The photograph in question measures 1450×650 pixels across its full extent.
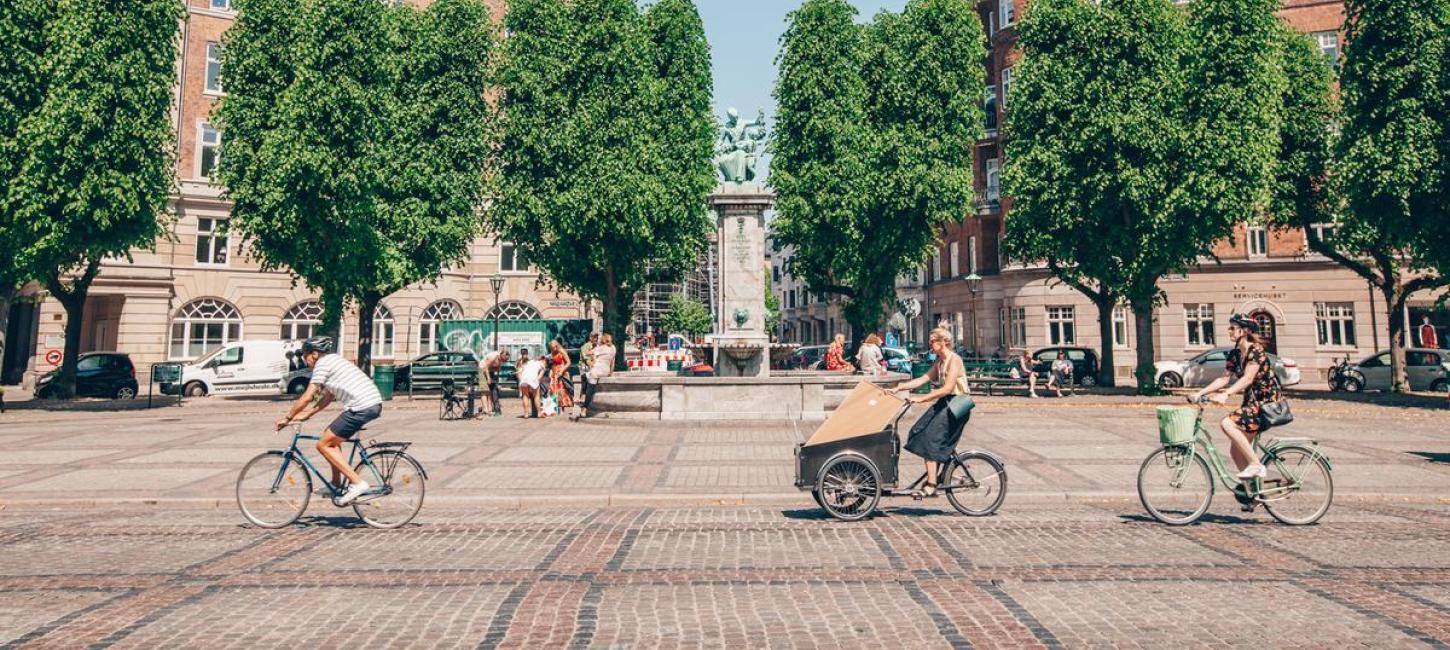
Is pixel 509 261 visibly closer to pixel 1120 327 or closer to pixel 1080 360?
pixel 1080 360

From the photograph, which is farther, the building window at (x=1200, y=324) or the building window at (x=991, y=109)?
the building window at (x=991, y=109)

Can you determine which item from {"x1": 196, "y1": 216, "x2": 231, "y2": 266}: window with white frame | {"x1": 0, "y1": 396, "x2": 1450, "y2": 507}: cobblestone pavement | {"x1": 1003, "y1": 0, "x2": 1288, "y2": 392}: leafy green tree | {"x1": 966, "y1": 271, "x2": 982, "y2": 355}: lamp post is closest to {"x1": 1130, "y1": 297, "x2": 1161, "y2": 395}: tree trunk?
{"x1": 1003, "y1": 0, "x2": 1288, "y2": 392}: leafy green tree

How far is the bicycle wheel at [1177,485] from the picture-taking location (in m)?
7.65

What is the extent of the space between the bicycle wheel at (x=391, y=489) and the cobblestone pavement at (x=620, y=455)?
3.58 ft

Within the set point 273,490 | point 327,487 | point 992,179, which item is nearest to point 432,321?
point 992,179

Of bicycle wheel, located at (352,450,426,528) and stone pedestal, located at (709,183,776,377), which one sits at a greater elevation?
stone pedestal, located at (709,183,776,377)

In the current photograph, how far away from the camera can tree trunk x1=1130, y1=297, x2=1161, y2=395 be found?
25.8 meters

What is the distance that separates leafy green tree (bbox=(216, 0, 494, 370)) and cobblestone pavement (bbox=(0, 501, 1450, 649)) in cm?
1794

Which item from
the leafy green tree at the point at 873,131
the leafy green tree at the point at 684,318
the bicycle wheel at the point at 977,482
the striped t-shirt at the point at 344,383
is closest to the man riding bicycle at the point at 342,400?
the striped t-shirt at the point at 344,383

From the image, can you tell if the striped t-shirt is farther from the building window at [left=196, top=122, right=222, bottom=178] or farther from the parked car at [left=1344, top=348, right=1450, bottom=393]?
the building window at [left=196, top=122, right=222, bottom=178]

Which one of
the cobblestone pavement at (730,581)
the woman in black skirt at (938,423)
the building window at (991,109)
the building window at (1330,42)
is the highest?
the building window at (1330,42)

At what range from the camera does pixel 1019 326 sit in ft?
134

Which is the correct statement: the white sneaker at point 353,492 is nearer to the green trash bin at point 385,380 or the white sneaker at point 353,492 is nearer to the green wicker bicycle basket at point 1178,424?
the green wicker bicycle basket at point 1178,424

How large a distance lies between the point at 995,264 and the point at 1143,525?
36.9m
